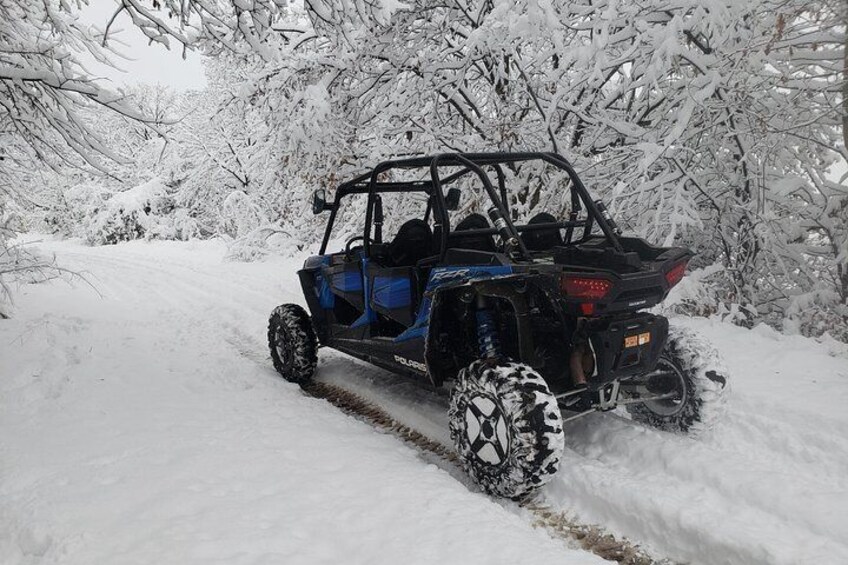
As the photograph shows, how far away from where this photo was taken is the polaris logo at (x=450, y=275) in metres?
3.31

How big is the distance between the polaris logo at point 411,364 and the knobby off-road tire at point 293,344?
1379mm

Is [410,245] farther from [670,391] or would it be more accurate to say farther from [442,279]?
[670,391]

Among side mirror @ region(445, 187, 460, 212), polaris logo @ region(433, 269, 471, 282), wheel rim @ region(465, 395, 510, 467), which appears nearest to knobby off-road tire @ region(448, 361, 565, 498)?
wheel rim @ region(465, 395, 510, 467)

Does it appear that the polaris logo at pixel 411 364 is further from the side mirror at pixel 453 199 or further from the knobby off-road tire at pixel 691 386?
the knobby off-road tire at pixel 691 386

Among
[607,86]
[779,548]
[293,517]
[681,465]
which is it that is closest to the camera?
[779,548]

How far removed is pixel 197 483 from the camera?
2895 mm

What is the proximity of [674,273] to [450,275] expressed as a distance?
1.30m

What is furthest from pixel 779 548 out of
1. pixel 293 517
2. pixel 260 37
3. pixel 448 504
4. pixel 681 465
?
pixel 260 37

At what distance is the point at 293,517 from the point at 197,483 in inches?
25.5

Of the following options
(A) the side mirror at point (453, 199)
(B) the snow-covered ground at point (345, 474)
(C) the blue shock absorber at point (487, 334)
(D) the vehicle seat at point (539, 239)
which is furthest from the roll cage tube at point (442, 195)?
(B) the snow-covered ground at point (345, 474)

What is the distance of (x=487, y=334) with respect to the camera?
349 cm

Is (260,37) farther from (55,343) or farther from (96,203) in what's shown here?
(96,203)

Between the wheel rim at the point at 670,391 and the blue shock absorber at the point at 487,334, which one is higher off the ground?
the blue shock absorber at the point at 487,334

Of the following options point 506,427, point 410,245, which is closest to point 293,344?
point 410,245
